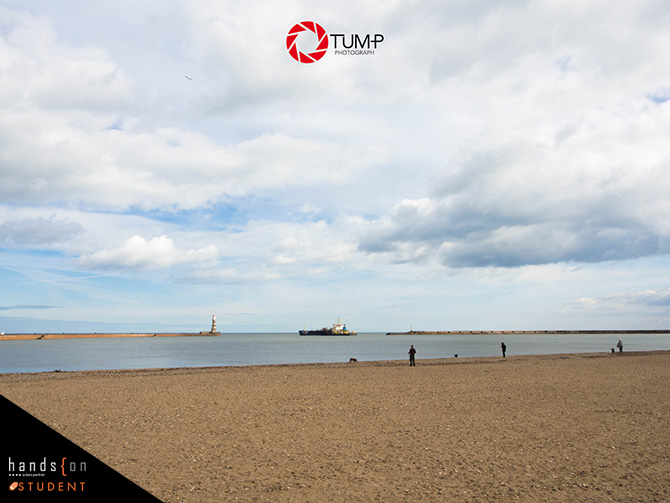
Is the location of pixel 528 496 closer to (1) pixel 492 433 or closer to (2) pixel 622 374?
(1) pixel 492 433

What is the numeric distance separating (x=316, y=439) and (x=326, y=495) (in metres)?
4.33

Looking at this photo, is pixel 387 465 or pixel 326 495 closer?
pixel 326 495

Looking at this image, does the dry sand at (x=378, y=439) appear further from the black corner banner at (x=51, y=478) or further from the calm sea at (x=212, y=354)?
the calm sea at (x=212, y=354)

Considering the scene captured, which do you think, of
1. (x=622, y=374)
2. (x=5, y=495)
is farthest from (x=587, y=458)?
(x=622, y=374)

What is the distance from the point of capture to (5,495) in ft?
23.7

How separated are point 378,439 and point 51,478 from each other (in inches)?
312

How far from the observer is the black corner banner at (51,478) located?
7.25 meters

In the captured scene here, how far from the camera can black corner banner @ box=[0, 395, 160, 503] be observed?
7.25 meters

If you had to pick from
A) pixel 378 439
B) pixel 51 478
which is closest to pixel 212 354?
pixel 378 439

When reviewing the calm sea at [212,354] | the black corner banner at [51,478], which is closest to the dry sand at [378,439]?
the black corner banner at [51,478]

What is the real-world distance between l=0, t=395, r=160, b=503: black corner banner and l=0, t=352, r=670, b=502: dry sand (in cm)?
63

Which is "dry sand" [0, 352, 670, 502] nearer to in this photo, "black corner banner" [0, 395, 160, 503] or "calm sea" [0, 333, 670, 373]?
"black corner banner" [0, 395, 160, 503]

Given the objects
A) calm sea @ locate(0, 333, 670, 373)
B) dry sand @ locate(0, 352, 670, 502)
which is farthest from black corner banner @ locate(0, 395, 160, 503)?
calm sea @ locate(0, 333, 670, 373)

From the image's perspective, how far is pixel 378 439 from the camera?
41.5 feet
